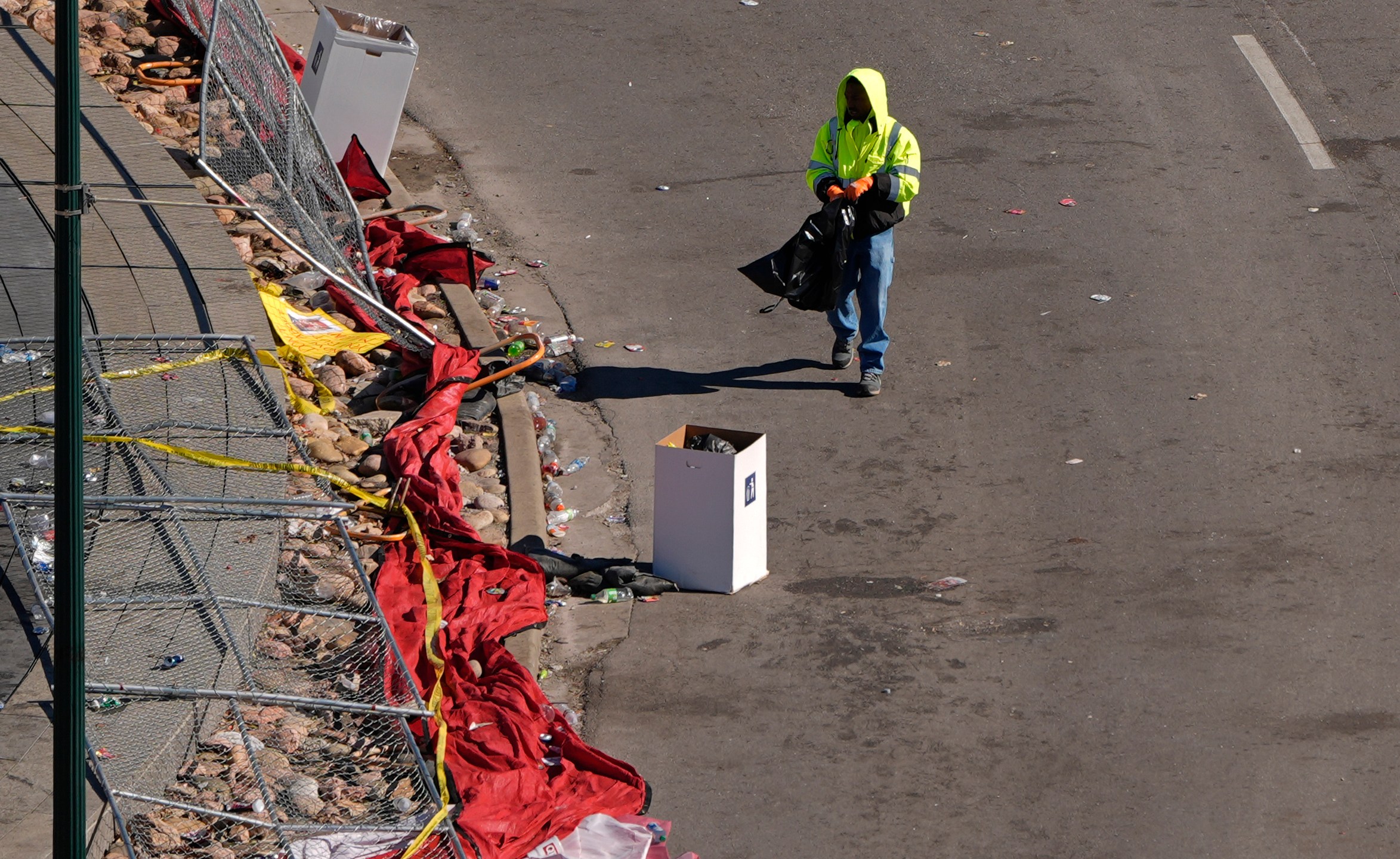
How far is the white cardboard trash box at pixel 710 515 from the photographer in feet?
23.9

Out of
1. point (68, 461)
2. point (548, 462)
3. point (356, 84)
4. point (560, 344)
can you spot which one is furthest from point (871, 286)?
point (68, 461)

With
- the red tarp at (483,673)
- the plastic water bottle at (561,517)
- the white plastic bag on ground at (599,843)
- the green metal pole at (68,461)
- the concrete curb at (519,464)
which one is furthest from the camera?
the plastic water bottle at (561,517)

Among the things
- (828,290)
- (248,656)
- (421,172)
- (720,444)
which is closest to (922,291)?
(828,290)

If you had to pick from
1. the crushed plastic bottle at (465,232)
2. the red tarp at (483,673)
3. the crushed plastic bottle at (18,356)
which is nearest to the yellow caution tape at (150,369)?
the crushed plastic bottle at (18,356)

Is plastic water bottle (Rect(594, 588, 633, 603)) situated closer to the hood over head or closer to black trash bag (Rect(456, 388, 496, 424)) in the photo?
black trash bag (Rect(456, 388, 496, 424))

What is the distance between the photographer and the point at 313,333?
9070mm

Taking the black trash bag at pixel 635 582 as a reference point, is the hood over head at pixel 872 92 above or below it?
above

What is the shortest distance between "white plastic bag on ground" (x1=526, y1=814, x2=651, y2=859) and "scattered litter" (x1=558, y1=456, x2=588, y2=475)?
9.97ft

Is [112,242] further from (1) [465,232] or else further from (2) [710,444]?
(2) [710,444]

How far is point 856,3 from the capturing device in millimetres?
14750

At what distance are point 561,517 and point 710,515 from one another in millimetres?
1090

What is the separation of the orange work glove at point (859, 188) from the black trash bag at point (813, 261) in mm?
44

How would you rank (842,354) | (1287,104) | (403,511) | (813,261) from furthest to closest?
1. (1287,104)
2. (842,354)
3. (813,261)
4. (403,511)

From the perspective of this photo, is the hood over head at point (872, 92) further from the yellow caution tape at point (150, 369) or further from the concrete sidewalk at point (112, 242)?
the yellow caution tape at point (150, 369)
